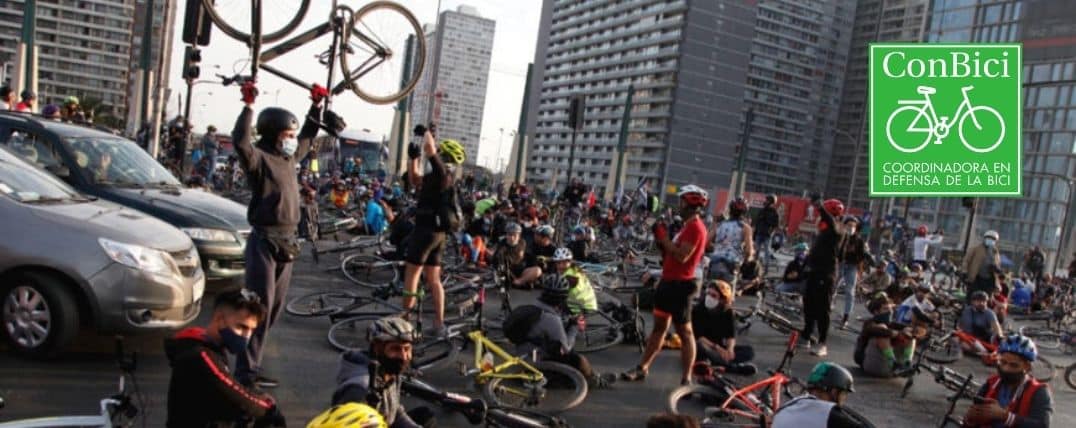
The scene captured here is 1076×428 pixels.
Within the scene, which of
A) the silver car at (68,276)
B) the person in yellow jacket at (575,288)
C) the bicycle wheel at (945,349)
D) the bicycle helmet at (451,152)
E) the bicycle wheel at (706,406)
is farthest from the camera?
the bicycle wheel at (945,349)

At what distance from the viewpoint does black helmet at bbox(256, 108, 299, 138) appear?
4656mm

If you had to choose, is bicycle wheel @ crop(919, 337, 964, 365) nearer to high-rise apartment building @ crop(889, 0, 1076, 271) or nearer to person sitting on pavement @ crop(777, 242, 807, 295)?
person sitting on pavement @ crop(777, 242, 807, 295)

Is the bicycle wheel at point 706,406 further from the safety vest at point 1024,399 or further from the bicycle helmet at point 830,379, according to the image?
the safety vest at point 1024,399

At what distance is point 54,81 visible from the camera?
121 meters

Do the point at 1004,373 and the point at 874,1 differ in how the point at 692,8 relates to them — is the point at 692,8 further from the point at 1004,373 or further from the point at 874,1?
the point at 1004,373

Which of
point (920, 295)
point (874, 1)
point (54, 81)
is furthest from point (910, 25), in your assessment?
point (54, 81)

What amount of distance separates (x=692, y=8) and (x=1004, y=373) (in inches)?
3856

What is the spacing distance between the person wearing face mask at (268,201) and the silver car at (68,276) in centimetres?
95

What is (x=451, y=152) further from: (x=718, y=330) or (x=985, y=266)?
(x=985, y=266)

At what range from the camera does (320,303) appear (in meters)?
7.48

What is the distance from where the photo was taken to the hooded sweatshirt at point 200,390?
2938mm

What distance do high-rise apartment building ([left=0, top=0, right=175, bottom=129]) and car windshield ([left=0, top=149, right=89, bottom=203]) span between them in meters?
129

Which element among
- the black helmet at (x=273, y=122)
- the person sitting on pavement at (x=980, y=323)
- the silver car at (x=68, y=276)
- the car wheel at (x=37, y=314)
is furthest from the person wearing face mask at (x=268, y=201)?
the person sitting on pavement at (x=980, y=323)

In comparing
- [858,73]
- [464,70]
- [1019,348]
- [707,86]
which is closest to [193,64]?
[1019,348]
